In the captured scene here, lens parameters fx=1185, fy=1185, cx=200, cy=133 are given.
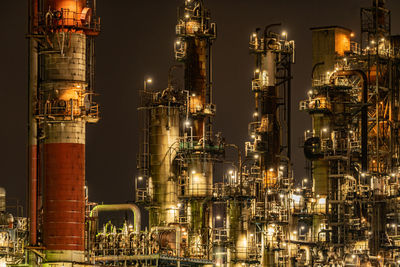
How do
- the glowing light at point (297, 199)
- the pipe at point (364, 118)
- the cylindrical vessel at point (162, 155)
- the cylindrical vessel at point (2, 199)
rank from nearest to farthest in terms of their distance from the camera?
the cylindrical vessel at point (162, 155)
the cylindrical vessel at point (2, 199)
the pipe at point (364, 118)
the glowing light at point (297, 199)

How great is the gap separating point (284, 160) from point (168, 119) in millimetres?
19548

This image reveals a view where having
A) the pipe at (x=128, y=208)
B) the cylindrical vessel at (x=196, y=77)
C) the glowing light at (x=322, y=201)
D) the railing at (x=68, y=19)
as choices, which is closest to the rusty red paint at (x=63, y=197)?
the railing at (x=68, y=19)

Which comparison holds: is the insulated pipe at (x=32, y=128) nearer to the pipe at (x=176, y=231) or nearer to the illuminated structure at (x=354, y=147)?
the pipe at (x=176, y=231)

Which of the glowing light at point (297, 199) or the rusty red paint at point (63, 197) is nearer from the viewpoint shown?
the rusty red paint at point (63, 197)

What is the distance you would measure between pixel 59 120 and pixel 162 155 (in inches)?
704

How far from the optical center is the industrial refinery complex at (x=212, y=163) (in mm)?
63000

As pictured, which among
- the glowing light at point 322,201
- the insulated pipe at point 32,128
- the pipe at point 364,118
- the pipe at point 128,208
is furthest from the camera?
the glowing light at point 322,201

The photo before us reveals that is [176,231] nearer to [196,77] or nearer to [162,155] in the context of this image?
[162,155]

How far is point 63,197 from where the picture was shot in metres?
62.4

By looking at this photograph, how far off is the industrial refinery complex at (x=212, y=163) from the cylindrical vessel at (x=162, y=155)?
0.30ft

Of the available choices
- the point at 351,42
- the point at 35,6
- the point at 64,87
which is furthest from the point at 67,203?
the point at 351,42

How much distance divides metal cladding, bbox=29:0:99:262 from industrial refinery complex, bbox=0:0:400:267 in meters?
0.06

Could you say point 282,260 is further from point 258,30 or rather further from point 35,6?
point 35,6

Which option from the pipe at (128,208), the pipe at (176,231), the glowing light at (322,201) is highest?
the glowing light at (322,201)
